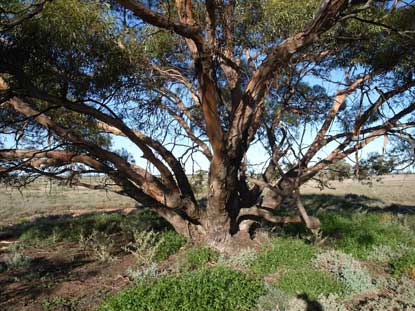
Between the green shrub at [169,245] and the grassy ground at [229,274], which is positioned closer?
the grassy ground at [229,274]

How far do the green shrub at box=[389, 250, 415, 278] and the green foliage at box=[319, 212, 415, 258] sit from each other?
2.03 ft

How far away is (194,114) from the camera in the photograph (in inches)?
355

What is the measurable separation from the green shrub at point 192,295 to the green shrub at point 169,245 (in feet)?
5.88

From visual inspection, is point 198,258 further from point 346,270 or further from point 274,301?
point 346,270

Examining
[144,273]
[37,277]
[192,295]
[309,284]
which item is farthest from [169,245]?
[309,284]

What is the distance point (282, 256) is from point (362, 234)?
2301mm

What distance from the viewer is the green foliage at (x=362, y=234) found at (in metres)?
6.55

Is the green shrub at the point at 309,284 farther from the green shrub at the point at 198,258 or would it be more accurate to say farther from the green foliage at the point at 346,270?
the green shrub at the point at 198,258

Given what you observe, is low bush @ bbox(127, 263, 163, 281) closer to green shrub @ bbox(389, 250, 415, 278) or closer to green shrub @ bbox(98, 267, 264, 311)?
green shrub @ bbox(98, 267, 264, 311)

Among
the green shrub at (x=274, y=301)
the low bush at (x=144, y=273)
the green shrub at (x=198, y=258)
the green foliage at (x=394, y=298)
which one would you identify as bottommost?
the green foliage at (x=394, y=298)

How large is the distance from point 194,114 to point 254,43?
8.59ft

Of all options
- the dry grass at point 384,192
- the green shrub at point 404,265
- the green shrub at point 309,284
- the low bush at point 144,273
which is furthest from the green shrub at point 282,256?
the dry grass at point 384,192

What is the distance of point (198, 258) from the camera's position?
5945 mm

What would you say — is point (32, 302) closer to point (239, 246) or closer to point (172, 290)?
point (172, 290)
